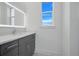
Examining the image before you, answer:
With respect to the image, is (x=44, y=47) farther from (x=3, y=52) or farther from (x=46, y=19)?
(x=3, y=52)

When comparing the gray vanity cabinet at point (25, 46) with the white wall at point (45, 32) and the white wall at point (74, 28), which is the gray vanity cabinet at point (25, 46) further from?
the white wall at point (45, 32)

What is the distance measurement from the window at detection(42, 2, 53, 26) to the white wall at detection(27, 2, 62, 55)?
0.16m

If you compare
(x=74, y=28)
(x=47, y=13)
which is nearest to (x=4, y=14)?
(x=74, y=28)

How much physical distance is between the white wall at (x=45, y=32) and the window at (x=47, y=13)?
16cm

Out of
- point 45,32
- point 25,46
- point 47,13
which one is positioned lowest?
point 25,46

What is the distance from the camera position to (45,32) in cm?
418

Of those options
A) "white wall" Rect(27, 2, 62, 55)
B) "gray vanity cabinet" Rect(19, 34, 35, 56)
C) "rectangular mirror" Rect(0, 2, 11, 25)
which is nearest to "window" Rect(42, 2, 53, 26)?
"white wall" Rect(27, 2, 62, 55)

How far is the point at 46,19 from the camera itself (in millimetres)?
4297

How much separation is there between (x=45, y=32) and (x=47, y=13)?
70 cm

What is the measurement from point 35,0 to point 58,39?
1.66m

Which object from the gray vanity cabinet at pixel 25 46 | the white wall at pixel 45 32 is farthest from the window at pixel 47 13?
the gray vanity cabinet at pixel 25 46

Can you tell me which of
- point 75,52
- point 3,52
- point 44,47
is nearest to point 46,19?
point 44,47

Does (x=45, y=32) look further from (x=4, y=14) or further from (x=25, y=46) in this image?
(x=4, y=14)

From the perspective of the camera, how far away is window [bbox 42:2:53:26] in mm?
4234
